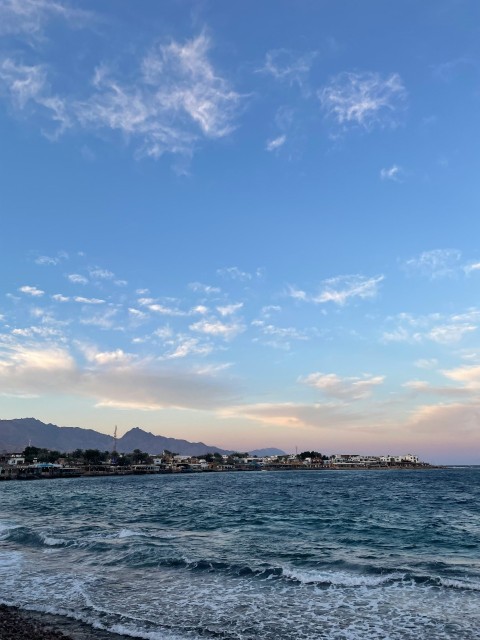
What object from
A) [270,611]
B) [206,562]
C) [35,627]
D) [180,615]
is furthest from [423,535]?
[35,627]

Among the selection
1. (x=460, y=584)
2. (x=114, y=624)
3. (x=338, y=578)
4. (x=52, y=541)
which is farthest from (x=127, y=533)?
(x=460, y=584)

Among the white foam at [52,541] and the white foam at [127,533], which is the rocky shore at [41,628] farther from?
the white foam at [127,533]

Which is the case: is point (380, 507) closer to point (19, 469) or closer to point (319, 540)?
Result: point (319, 540)

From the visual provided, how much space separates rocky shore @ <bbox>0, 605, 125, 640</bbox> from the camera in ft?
53.2

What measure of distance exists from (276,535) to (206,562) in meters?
11.3

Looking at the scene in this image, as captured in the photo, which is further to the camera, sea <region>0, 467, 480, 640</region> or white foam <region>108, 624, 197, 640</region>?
sea <region>0, 467, 480, 640</region>

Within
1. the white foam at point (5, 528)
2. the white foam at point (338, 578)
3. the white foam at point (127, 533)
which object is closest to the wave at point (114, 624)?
the white foam at point (338, 578)

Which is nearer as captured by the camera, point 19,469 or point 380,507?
point 380,507

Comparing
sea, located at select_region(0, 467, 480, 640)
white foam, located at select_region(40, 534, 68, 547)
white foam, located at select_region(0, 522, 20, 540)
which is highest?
sea, located at select_region(0, 467, 480, 640)

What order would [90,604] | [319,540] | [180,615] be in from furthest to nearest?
[319,540], [90,604], [180,615]

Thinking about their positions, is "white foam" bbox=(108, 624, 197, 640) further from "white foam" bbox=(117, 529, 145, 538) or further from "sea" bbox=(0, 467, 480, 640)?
"white foam" bbox=(117, 529, 145, 538)

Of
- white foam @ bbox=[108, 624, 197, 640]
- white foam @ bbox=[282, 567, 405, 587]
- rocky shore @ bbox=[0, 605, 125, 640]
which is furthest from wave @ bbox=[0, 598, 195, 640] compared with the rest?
white foam @ bbox=[282, 567, 405, 587]

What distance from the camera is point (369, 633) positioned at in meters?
16.6

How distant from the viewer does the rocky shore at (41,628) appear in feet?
53.2
